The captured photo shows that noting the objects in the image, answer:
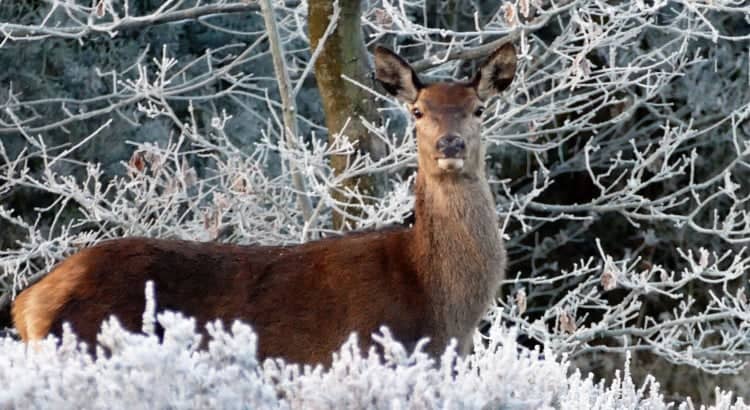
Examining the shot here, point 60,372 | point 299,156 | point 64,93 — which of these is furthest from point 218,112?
point 60,372

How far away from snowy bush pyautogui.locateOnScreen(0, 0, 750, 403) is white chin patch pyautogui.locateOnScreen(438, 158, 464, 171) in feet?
5.12

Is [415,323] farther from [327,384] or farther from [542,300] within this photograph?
[542,300]

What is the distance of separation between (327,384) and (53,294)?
2346 mm

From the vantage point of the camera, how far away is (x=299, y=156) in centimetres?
834

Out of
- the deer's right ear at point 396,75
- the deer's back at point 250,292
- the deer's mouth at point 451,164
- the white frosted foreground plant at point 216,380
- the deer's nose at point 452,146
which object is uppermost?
the deer's right ear at point 396,75

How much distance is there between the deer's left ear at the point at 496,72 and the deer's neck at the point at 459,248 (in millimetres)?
551

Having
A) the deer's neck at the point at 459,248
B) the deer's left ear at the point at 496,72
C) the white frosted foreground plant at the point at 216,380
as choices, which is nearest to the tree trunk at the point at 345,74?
the deer's left ear at the point at 496,72

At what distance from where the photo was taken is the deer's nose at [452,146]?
6418 millimetres

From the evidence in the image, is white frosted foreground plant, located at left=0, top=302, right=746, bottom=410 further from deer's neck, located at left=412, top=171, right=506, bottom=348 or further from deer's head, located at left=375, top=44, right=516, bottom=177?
deer's head, located at left=375, top=44, right=516, bottom=177

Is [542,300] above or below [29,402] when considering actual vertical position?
below

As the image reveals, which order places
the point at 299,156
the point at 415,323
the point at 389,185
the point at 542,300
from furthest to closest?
the point at 542,300, the point at 389,185, the point at 299,156, the point at 415,323

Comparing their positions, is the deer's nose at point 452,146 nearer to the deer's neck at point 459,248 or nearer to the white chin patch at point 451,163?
the white chin patch at point 451,163

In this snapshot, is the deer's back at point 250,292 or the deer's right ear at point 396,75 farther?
the deer's right ear at point 396,75

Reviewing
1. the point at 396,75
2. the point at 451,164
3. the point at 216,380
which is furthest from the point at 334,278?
the point at 216,380
